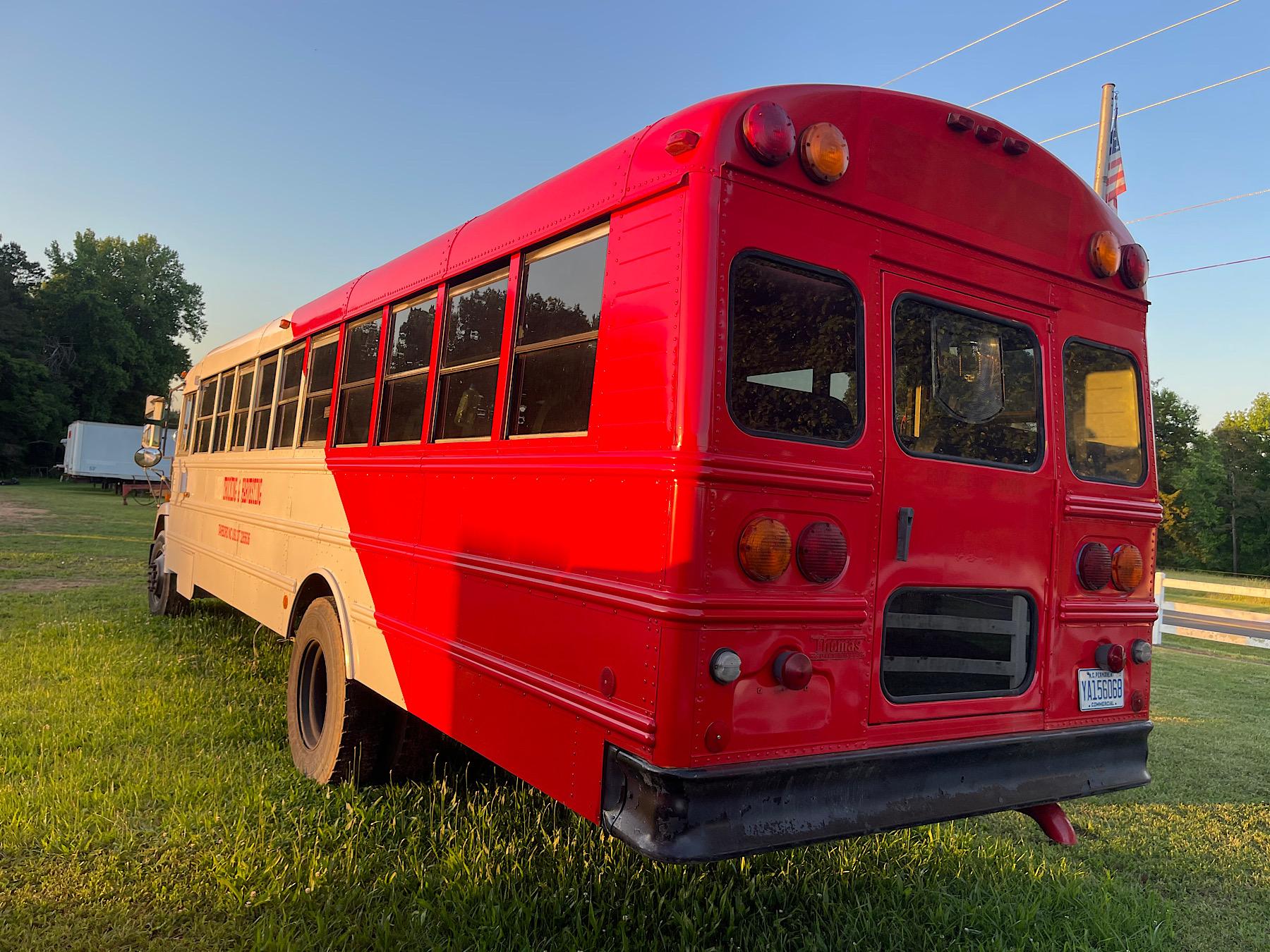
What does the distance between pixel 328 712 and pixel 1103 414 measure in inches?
147

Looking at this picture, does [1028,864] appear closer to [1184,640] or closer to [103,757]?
[103,757]

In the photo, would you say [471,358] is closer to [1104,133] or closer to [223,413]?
[223,413]

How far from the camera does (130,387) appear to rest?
5469cm

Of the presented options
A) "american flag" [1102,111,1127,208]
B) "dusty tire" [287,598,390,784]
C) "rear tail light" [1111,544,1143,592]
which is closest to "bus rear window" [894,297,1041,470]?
"rear tail light" [1111,544,1143,592]

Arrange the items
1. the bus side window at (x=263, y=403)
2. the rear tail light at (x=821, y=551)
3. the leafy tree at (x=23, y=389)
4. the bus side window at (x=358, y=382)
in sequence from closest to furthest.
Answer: the rear tail light at (x=821, y=551) < the bus side window at (x=358, y=382) < the bus side window at (x=263, y=403) < the leafy tree at (x=23, y=389)

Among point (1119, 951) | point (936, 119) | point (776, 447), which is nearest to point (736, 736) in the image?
point (776, 447)

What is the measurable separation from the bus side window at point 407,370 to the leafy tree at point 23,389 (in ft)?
171

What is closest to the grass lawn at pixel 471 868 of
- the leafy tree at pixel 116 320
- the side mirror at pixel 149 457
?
the side mirror at pixel 149 457

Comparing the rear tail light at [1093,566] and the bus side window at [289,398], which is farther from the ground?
the bus side window at [289,398]

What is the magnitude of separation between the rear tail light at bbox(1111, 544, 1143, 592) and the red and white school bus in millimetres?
11

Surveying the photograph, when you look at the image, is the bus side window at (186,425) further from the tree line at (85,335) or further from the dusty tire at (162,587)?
the tree line at (85,335)

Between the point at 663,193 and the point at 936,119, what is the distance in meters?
1.07

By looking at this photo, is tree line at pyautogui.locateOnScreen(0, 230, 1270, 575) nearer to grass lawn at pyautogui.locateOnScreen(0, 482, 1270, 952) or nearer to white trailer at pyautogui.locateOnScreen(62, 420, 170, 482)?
white trailer at pyautogui.locateOnScreen(62, 420, 170, 482)

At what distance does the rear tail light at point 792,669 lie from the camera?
2.45m
